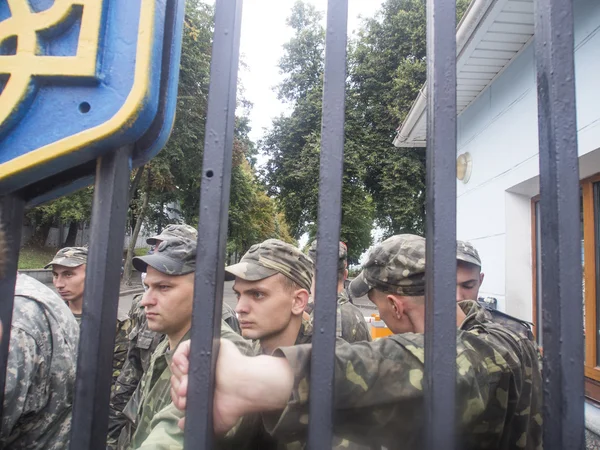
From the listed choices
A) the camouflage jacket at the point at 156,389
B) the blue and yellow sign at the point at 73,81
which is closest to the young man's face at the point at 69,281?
the camouflage jacket at the point at 156,389

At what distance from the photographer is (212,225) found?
33.2 inches

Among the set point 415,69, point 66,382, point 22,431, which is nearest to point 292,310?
point 66,382

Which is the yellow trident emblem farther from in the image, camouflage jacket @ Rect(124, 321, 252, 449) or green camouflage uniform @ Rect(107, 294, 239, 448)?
green camouflage uniform @ Rect(107, 294, 239, 448)

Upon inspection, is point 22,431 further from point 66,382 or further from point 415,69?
point 415,69

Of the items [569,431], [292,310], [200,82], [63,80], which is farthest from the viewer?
[200,82]

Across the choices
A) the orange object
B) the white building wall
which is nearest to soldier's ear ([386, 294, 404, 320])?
the white building wall

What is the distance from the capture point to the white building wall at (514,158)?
3551mm

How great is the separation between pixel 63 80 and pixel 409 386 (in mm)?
991

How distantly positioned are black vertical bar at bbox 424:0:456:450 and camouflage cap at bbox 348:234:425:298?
33.3 inches

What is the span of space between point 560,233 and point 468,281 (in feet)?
7.36

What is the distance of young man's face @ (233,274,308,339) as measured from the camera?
240cm

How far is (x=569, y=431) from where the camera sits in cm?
75

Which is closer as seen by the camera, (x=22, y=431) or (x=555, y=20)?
(x=555, y=20)

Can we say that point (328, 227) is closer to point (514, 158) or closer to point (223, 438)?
point (223, 438)
